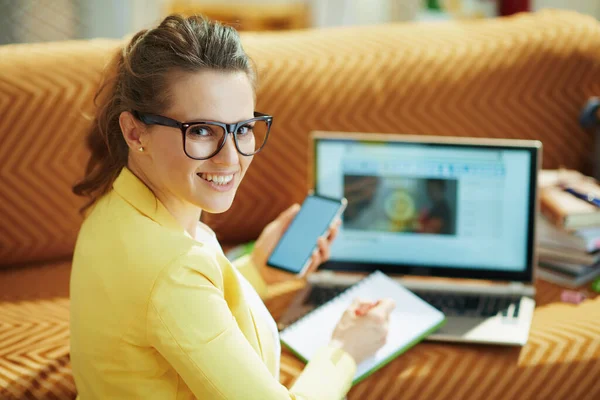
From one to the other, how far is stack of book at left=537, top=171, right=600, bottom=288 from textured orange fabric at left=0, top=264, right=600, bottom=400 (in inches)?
7.9

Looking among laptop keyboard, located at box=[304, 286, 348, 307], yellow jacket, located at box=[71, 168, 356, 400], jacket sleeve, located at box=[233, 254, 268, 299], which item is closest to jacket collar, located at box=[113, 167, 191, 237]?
yellow jacket, located at box=[71, 168, 356, 400]

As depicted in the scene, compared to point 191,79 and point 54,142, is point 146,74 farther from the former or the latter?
point 54,142

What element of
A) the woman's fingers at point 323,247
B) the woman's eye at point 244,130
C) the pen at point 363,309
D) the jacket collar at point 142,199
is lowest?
the woman's fingers at point 323,247

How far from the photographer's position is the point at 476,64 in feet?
5.86

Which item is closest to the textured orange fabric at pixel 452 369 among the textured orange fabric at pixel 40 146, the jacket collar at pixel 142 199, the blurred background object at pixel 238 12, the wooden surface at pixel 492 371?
the wooden surface at pixel 492 371

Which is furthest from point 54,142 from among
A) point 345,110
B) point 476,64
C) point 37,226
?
point 476,64

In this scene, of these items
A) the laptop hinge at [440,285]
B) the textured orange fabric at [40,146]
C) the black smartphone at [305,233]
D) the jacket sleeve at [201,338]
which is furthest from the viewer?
the textured orange fabric at [40,146]

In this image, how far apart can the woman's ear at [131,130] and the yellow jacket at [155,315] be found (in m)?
0.05

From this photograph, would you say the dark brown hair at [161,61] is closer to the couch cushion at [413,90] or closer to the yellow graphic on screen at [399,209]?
the yellow graphic on screen at [399,209]

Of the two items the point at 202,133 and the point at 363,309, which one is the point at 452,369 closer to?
the point at 363,309

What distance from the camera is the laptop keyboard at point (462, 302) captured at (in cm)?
141

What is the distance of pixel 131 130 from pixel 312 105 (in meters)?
0.86

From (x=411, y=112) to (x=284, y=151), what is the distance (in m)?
0.35

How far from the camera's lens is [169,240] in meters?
0.89
